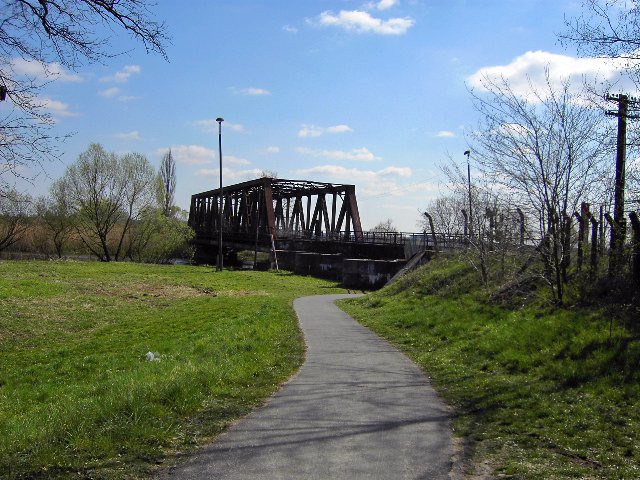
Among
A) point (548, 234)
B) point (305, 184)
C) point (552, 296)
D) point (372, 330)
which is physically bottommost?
point (372, 330)

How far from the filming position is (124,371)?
10.9 m

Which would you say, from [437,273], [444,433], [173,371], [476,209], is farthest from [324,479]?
[437,273]

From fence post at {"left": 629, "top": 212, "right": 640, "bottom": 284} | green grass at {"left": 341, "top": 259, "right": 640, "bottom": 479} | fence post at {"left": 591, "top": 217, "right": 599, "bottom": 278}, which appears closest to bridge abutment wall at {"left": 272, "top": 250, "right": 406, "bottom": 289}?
green grass at {"left": 341, "top": 259, "right": 640, "bottom": 479}

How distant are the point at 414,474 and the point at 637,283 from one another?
7926mm

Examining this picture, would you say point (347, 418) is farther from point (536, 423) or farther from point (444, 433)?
Result: point (536, 423)

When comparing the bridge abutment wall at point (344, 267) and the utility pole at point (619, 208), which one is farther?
the bridge abutment wall at point (344, 267)

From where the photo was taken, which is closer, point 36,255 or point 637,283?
point 637,283

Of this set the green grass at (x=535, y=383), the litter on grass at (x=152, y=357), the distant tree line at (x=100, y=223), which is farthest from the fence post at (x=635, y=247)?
the distant tree line at (x=100, y=223)

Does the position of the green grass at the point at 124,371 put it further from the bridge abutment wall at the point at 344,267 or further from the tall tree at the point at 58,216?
the tall tree at the point at 58,216

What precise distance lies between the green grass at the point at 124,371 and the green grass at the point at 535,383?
254 cm

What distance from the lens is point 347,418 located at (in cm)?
653

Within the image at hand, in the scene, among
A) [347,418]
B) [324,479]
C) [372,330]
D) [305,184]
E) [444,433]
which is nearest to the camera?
[324,479]

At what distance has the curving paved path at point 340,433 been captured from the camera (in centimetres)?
494

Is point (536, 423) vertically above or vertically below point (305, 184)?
below
